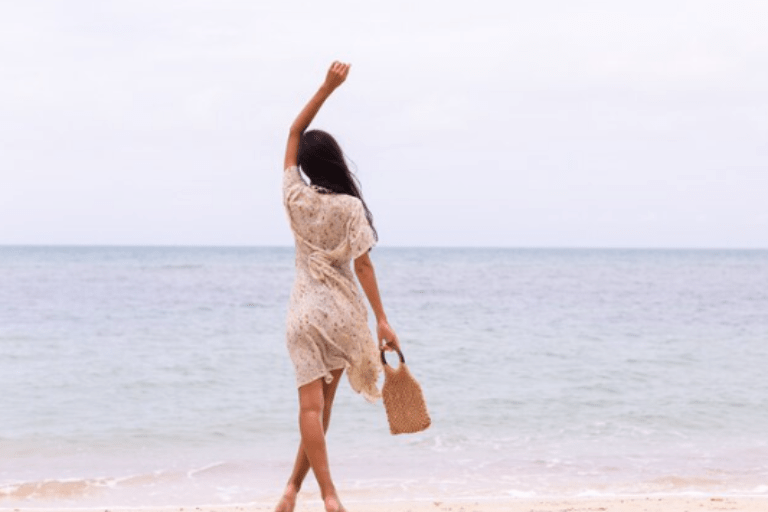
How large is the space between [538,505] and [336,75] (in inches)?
116

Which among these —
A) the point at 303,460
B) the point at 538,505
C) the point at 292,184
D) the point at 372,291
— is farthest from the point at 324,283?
the point at 538,505

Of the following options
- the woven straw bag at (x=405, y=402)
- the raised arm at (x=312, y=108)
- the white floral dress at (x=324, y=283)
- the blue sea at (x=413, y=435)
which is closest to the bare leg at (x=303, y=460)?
the white floral dress at (x=324, y=283)

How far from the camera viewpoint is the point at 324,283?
4172mm

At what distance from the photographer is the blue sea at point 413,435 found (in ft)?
22.0

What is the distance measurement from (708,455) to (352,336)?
454 cm

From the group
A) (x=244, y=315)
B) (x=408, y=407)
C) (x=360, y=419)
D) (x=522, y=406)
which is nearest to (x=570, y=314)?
(x=244, y=315)

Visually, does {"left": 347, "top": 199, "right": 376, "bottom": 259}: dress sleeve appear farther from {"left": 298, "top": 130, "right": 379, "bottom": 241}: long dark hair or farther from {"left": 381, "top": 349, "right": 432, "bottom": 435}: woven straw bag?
{"left": 381, "top": 349, "right": 432, "bottom": 435}: woven straw bag

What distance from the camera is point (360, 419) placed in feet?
28.5

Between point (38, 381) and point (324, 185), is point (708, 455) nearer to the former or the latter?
point (324, 185)

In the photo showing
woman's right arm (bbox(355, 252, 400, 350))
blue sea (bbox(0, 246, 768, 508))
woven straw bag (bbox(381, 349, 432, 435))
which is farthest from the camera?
blue sea (bbox(0, 246, 768, 508))

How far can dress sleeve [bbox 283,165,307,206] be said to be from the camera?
4.19m

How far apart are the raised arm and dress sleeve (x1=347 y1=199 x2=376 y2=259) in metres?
0.38

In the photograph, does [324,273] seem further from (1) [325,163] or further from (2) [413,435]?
(2) [413,435]

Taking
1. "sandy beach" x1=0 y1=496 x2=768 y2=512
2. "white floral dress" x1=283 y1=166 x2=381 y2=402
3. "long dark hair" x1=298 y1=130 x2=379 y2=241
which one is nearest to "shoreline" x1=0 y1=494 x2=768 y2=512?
"sandy beach" x1=0 y1=496 x2=768 y2=512
